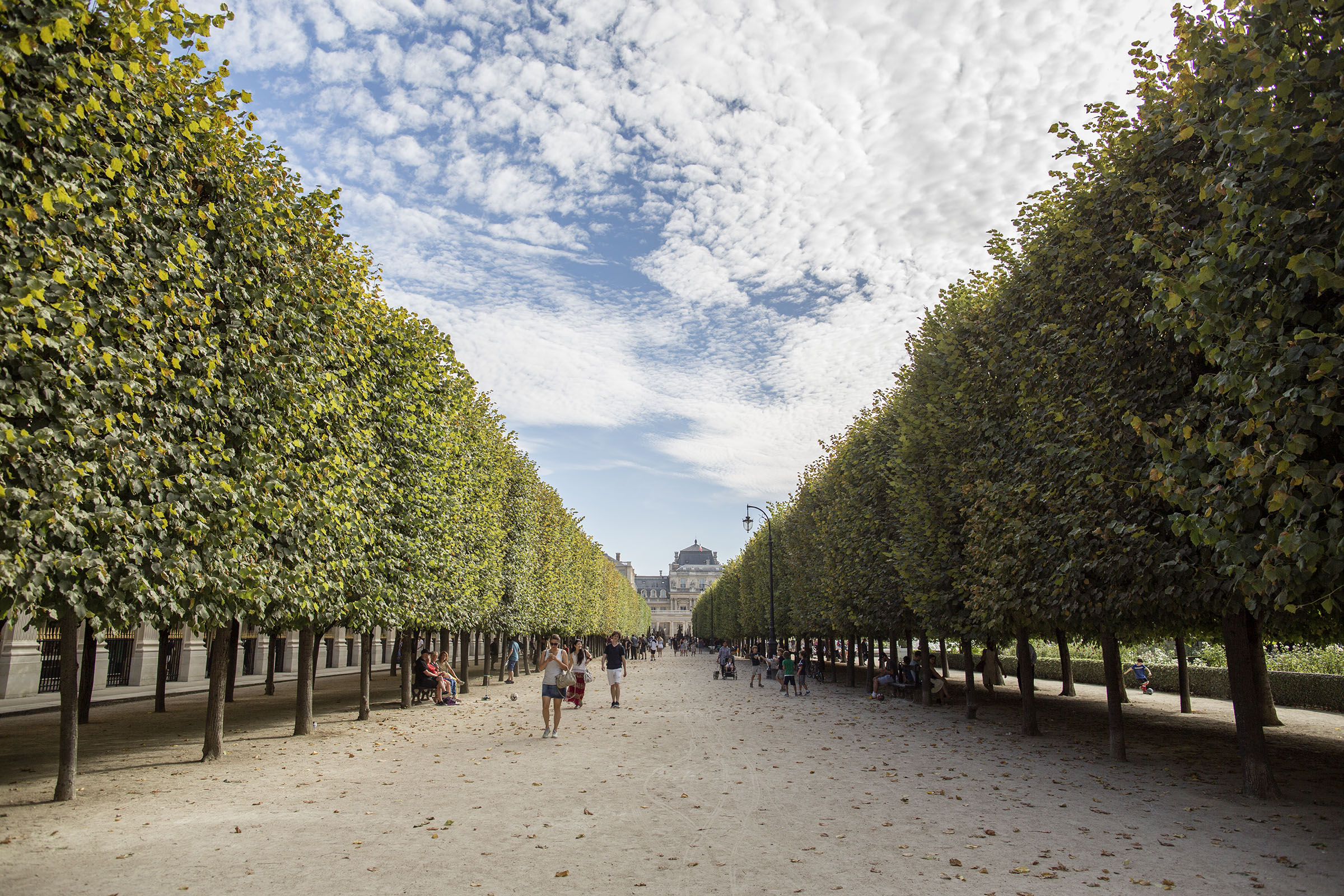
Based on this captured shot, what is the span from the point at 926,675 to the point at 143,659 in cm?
3278

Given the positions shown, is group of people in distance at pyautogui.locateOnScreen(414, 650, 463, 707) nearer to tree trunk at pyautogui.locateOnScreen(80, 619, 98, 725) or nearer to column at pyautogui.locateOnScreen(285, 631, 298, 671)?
tree trunk at pyautogui.locateOnScreen(80, 619, 98, 725)

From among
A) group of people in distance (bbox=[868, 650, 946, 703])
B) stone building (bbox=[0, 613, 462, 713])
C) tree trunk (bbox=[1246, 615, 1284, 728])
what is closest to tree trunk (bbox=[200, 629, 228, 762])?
stone building (bbox=[0, 613, 462, 713])

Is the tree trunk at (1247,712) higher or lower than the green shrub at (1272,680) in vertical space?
higher

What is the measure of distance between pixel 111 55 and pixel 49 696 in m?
28.0

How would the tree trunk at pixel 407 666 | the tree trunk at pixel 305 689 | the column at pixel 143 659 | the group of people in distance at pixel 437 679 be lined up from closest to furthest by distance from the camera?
the tree trunk at pixel 305 689
the tree trunk at pixel 407 666
the group of people in distance at pixel 437 679
the column at pixel 143 659

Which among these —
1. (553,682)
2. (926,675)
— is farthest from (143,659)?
(926,675)

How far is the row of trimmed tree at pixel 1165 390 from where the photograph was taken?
7348 millimetres

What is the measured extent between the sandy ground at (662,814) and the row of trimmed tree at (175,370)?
7.95ft

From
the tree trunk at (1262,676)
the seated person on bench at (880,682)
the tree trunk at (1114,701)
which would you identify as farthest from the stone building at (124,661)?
the seated person on bench at (880,682)

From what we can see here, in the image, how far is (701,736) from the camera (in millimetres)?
17938

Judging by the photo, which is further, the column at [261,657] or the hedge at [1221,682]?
the column at [261,657]

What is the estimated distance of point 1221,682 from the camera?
30.4 meters

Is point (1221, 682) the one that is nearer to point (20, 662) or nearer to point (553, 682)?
point (553, 682)

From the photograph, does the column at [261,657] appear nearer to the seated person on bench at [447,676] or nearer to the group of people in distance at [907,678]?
the seated person on bench at [447,676]
